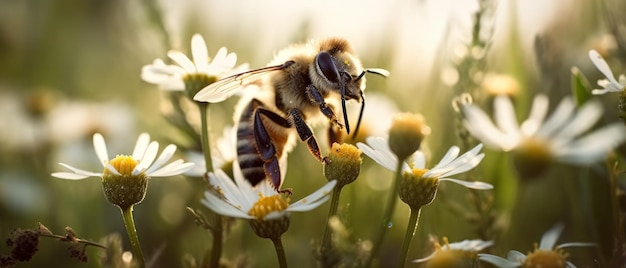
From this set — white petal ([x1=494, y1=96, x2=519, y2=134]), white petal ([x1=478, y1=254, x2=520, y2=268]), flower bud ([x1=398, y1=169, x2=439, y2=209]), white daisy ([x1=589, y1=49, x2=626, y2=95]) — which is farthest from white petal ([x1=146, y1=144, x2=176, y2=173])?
white daisy ([x1=589, y1=49, x2=626, y2=95])

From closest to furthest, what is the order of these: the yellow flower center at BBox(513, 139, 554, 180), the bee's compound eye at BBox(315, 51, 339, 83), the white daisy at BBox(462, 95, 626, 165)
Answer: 1. the white daisy at BBox(462, 95, 626, 165)
2. the yellow flower center at BBox(513, 139, 554, 180)
3. the bee's compound eye at BBox(315, 51, 339, 83)

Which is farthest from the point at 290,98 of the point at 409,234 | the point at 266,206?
the point at 409,234

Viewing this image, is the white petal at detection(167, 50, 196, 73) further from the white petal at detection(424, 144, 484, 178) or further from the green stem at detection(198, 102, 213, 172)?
the white petal at detection(424, 144, 484, 178)

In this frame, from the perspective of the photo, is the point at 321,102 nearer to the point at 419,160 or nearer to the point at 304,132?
the point at 304,132

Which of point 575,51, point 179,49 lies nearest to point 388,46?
point 575,51

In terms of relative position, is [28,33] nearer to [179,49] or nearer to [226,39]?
[226,39]

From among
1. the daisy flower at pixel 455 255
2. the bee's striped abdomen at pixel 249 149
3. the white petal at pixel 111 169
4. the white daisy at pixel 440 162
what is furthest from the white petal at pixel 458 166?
the white petal at pixel 111 169
